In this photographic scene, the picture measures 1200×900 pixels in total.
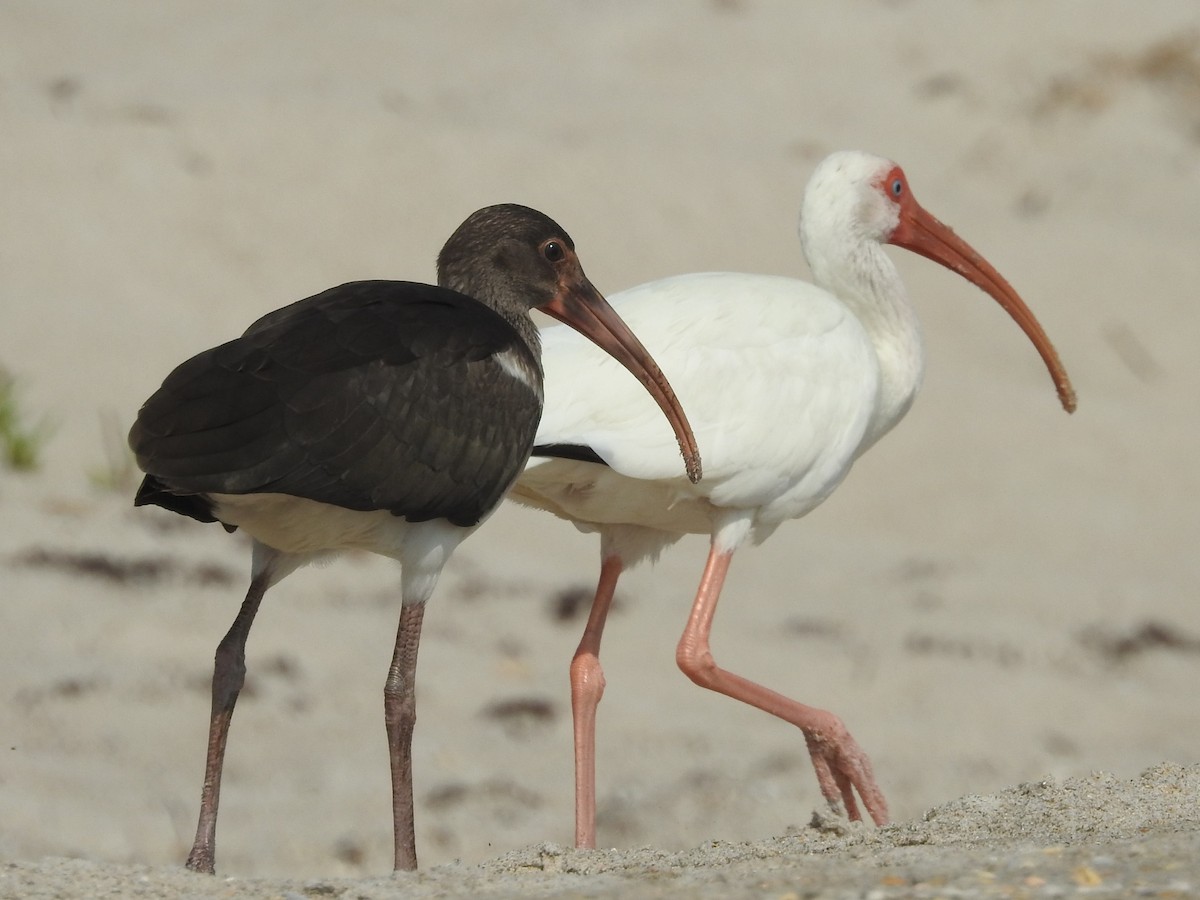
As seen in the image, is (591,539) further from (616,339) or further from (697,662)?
(616,339)

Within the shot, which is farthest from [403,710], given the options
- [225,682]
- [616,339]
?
[616,339]

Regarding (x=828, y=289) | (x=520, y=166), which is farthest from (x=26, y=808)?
(x=520, y=166)

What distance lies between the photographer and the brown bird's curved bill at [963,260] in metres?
8.14

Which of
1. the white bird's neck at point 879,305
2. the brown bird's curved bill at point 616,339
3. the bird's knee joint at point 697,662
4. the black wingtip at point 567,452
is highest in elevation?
the white bird's neck at point 879,305

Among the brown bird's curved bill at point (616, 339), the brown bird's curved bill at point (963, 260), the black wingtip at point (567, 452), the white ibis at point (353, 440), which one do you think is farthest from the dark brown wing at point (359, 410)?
the brown bird's curved bill at point (963, 260)

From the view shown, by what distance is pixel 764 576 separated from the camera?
37.4 feet

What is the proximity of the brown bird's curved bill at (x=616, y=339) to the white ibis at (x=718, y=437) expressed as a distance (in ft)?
1.01

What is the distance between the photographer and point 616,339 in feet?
20.0

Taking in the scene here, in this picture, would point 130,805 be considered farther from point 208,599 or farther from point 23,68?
point 23,68

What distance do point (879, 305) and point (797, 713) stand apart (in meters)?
1.70

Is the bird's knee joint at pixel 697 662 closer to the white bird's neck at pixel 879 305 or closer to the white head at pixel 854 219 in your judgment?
the white bird's neck at pixel 879 305

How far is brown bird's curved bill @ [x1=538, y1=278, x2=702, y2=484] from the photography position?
6074mm

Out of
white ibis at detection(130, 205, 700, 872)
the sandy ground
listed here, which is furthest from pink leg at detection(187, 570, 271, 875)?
the sandy ground

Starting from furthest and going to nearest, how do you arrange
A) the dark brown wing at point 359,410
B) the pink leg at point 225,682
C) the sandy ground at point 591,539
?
the sandy ground at point 591,539 → the pink leg at point 225,682 → the dark brown wing at point 359,410
